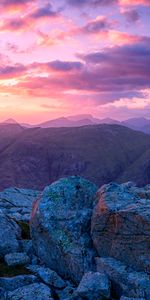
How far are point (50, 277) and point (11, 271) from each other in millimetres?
2403

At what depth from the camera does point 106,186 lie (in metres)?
26.4

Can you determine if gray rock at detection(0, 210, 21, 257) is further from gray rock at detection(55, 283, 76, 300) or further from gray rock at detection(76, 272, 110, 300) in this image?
gray rock at detection(76, 272, 110, 300)

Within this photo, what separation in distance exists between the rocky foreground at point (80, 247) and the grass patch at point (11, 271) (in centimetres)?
4

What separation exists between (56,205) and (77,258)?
13.4 feet

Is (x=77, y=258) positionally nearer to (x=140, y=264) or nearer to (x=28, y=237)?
(x=140, y=264)

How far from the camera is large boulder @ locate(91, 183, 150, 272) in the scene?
2178 cm

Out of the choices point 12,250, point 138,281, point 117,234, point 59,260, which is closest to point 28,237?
point 12,250

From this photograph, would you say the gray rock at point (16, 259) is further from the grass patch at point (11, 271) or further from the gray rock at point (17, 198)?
the gray rock at point (17, 198)

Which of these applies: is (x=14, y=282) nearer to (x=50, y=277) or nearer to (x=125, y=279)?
(x=50, y=277)

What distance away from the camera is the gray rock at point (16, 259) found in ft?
78.6

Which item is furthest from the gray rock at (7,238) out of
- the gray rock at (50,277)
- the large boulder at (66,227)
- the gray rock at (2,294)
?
the gray rock at (2,294)

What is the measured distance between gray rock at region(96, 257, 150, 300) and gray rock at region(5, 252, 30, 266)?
16.4ft

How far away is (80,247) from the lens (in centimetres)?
2400

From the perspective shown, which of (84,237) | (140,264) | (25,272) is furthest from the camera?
(84,237)
